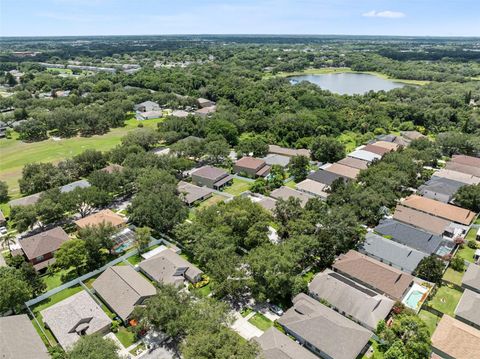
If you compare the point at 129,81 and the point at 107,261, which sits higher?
the point at 129,81

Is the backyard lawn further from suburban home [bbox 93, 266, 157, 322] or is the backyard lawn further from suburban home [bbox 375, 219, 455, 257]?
suburban home [bbox 93, 266, 157, 322]

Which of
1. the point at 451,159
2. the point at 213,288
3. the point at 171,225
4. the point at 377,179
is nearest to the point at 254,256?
the point at 213,288

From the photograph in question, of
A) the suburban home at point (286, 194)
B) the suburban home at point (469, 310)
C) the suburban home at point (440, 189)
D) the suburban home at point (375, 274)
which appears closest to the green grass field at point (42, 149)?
the suburban home at point (286, 194)

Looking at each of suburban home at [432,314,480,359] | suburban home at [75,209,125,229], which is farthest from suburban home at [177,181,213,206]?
suburban home at [432,314,480,359]

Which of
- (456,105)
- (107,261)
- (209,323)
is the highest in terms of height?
(456,105)

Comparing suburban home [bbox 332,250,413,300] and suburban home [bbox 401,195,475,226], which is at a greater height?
suburban home [bbox 401,195,475,226]

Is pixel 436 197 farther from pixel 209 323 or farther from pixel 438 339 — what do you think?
pixel 209 323
